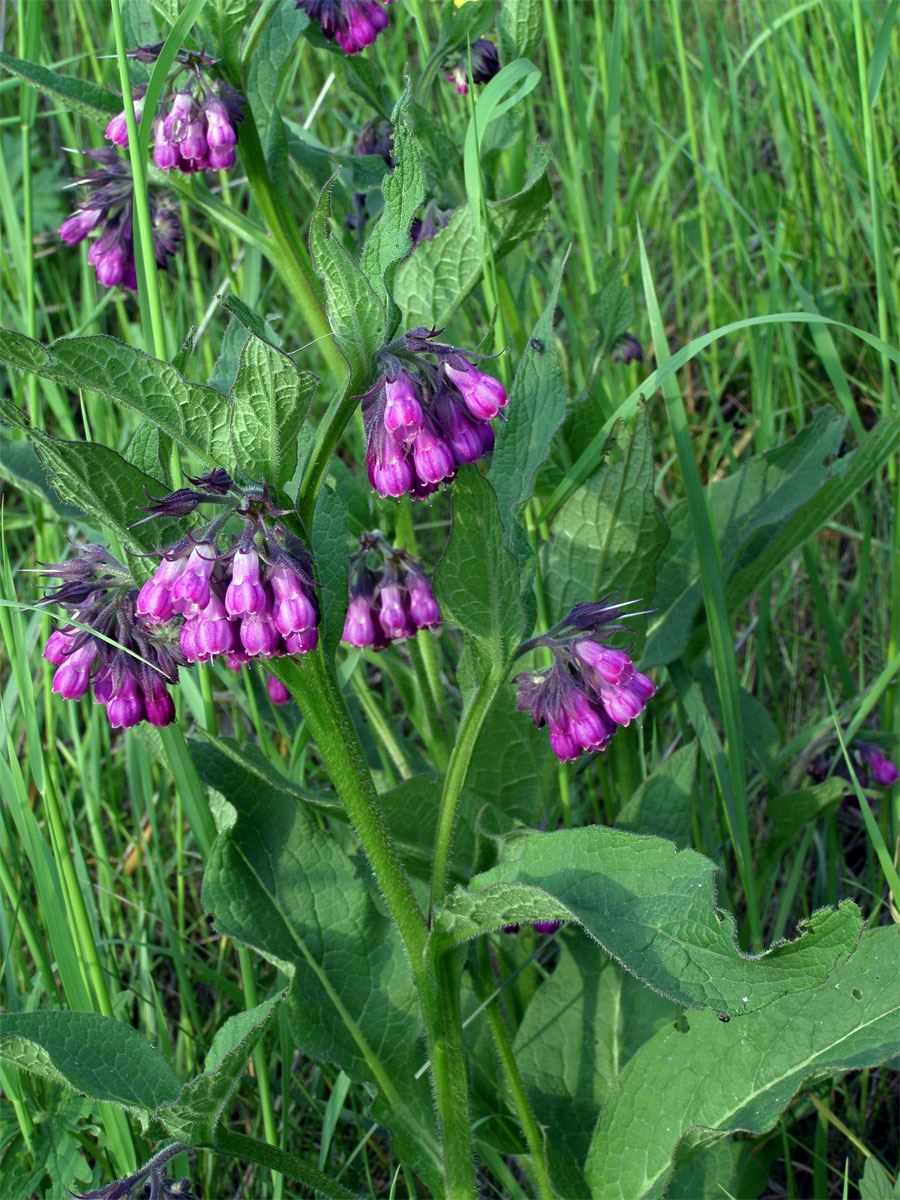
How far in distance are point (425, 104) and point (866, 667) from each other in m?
1.73

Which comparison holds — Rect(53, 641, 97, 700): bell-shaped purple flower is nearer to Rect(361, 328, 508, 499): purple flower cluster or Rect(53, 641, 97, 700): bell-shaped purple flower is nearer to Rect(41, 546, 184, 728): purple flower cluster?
Rect(41, 546, 184, 728): purple flower cluster

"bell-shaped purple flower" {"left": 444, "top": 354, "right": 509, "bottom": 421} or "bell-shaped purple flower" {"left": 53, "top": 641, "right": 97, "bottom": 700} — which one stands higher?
"bell-shaped purple flower" {"left": 444, "top": 354, "right": 509, "bottom": 421}

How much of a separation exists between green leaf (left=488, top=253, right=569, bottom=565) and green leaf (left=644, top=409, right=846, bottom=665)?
2.38 ft

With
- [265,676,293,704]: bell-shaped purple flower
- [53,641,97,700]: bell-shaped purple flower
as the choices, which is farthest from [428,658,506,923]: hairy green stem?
[265,676,293,704]: bell-shaped purple flower

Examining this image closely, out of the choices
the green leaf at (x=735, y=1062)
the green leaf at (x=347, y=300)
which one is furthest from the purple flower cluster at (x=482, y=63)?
the green leaf at (x=735, y=1062)

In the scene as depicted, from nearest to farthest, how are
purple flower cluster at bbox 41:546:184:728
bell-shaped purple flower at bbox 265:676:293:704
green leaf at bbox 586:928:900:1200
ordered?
purple flower cluster at bbox 41:546:184:728 < green leaf at bbox 586:928:900:1200 < bell-shaped purple flower at bbox 265:676:293:704

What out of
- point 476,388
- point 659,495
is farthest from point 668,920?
point 659,495

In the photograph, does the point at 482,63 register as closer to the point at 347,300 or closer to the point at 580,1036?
the point at 347,300

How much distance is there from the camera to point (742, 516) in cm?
232

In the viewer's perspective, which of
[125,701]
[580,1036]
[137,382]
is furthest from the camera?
[580,1036]

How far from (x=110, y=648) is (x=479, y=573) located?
0.51 metres

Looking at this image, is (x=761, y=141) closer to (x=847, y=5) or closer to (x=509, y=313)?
(x=847, y=5)

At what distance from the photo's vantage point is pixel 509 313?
2.16 m

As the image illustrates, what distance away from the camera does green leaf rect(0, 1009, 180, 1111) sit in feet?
4.49
